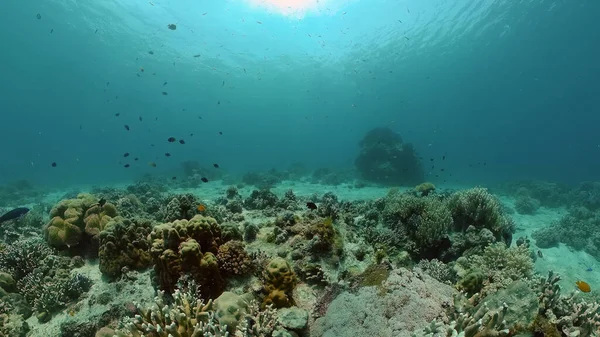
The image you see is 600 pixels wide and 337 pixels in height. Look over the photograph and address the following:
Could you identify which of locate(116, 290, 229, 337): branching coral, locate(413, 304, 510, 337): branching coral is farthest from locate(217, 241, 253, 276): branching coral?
locate(413, 304, 510, 337): branching coral

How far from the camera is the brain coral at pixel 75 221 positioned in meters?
8.16

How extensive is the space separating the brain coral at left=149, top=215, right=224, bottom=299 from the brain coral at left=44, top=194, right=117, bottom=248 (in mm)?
3162

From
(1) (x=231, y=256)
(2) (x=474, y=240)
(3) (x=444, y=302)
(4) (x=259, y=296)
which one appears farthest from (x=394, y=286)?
(2) (x=474, y=240)

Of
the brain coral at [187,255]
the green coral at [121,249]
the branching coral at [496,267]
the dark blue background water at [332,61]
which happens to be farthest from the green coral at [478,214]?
the dark blue background water at [332,61]

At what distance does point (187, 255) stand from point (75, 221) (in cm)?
488

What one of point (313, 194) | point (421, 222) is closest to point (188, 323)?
point (421, 222)

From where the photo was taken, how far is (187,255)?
5836 millimetres

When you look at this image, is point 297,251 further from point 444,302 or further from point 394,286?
point 444,302

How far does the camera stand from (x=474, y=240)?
8812 mm

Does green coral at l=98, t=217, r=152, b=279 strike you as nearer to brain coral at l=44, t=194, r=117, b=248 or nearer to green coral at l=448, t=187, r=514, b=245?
brain coral at l=44, t=194, r=117, b=248

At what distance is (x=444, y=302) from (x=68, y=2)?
61508mm

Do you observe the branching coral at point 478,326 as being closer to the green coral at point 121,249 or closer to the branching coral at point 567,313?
the branching coral at point 567,313

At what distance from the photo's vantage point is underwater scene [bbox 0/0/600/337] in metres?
5.03

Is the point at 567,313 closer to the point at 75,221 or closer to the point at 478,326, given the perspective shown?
the point at 478,326
